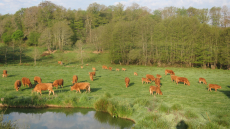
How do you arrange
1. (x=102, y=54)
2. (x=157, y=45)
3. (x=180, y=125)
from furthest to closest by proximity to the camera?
(x=102, y=54) → (x=157, y=45) → (x=180, y=125)

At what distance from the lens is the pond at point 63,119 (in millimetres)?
11047

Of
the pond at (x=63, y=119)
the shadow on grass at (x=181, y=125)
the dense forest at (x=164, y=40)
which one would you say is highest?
the dense forest at (x=164, y=40)

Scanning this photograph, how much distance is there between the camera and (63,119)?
472 inches

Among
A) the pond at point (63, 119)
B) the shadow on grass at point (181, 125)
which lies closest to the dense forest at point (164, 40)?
the pond at point (63, 119)

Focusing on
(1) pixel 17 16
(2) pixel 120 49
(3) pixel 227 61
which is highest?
(1) pixel 17 16

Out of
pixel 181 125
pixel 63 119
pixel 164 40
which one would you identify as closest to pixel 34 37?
pixel 164 40

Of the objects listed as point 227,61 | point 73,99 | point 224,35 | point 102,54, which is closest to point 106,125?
point 73,99

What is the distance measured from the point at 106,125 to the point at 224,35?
4373 centimetres

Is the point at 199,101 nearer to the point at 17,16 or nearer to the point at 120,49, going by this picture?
the point at 120,49

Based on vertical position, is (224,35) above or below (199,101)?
above

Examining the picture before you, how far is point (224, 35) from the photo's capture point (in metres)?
43.9

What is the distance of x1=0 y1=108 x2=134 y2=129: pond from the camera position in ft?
36.2

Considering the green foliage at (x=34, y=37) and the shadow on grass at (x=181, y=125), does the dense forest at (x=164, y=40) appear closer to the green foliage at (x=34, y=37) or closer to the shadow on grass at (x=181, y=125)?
the green foliage at (x=34, y=37)

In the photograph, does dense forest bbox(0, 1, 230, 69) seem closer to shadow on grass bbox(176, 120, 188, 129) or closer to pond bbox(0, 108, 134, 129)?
pond bbox(0, 108, 134, 129)
